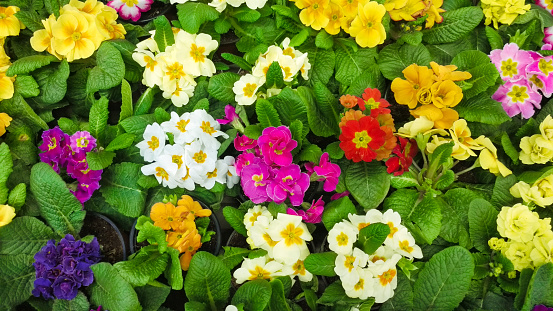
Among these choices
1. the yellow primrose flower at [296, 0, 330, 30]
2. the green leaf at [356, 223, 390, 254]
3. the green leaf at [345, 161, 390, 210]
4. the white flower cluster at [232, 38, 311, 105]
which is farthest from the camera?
the yellow primrose flower at [296, 0, 330, 30]

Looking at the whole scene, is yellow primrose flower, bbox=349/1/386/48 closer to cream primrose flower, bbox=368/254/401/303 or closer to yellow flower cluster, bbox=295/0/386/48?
yellow flower cluster, bbox=295/0/386/48

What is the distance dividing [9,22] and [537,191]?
2.33m

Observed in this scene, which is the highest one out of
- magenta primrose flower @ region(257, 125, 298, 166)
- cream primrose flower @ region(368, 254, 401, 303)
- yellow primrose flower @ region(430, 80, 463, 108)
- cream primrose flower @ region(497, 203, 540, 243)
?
yellow primrose flower @ region(430, 80, 463, 108)

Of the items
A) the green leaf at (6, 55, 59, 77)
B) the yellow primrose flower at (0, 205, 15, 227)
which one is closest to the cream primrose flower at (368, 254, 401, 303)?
the yellow primrose flower at (0, 205, 15, 227)

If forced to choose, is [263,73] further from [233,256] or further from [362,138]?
[233,256]

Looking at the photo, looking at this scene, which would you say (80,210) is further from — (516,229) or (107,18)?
(516,229)

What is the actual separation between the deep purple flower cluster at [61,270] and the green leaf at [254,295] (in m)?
0.56

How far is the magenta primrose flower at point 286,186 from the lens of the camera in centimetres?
168

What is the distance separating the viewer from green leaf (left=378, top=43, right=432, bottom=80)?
2037 millimetres

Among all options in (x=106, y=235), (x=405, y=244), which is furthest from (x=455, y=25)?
(x=106, y=235)

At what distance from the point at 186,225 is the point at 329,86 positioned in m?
0.93

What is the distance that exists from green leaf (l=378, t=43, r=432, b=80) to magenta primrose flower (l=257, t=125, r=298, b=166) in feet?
2.11

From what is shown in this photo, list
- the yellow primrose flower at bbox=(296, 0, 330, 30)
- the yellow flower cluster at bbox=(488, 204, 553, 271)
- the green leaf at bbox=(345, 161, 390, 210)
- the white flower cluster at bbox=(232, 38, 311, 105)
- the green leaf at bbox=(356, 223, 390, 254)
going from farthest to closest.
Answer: the yellow primrose flower at bbox=(296, 0, 330, 30)
the white flower cluster at bbox=(232, 38, 311, 105)
the green leaf at bbox=(345, 161, 390, 210)
the yellow flower cluster at bbox=(488, 204, 553, 271)
the green leaf at bbox=(356, 223, 390, 254)

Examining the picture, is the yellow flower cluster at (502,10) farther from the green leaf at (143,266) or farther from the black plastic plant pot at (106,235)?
the black plastic plant pot at (106,235)
